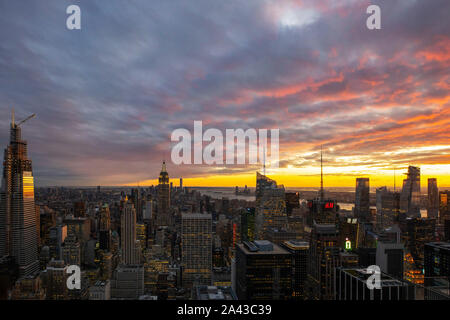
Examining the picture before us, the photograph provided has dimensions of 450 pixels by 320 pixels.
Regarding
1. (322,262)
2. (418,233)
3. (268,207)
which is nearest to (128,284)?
(322,262)

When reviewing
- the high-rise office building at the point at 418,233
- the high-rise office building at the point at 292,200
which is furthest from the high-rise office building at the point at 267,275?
the high-rise office building at the point at 292,200

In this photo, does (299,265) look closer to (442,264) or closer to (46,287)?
(442,264)

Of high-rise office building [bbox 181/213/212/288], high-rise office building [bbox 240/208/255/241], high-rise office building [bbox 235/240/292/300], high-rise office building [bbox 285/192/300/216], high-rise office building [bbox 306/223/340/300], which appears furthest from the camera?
high-rise office building [bbox 285/192/300/216]

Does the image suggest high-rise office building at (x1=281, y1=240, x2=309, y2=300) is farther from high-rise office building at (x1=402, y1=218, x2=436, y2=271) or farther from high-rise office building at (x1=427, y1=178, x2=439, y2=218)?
high-rise office building at (x1=427, y1=178, x2=439, y2=218)

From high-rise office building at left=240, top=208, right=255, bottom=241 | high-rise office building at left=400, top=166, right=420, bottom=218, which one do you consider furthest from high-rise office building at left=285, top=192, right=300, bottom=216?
high-rise office building at left=400, top=166, right=420, bottom=218

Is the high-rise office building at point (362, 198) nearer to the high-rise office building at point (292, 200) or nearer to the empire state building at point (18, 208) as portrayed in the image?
the high-rise office building at point (292, 200)
